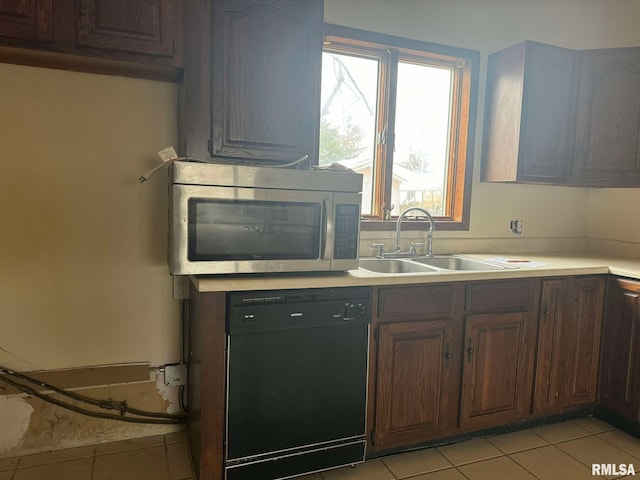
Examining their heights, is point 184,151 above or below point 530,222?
above

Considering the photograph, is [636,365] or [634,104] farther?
[634,104]

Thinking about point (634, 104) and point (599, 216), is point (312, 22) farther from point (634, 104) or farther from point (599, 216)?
point (599, 216)

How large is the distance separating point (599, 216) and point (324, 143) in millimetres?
2117

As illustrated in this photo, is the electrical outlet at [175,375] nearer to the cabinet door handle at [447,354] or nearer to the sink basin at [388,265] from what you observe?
the sink basin at [388,265]

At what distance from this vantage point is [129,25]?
5.70 ft

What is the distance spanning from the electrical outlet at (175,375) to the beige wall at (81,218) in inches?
4.6

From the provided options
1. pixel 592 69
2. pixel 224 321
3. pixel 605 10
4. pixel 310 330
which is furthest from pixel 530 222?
pixel 224 321

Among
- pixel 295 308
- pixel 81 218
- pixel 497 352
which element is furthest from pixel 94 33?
pixel 497 352

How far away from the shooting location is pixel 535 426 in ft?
7.93

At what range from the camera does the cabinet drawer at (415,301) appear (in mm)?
1969

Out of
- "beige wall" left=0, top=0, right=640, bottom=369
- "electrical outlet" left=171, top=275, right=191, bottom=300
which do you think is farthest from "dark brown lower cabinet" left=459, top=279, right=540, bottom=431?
"beige wall" left=0, top=0, right=640, bottom=369

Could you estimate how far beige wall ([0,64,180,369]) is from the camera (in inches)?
77.4

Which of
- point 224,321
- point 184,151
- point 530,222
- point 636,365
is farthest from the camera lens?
point 530,222

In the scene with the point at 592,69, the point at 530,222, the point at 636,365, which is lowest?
the point at 636,365
